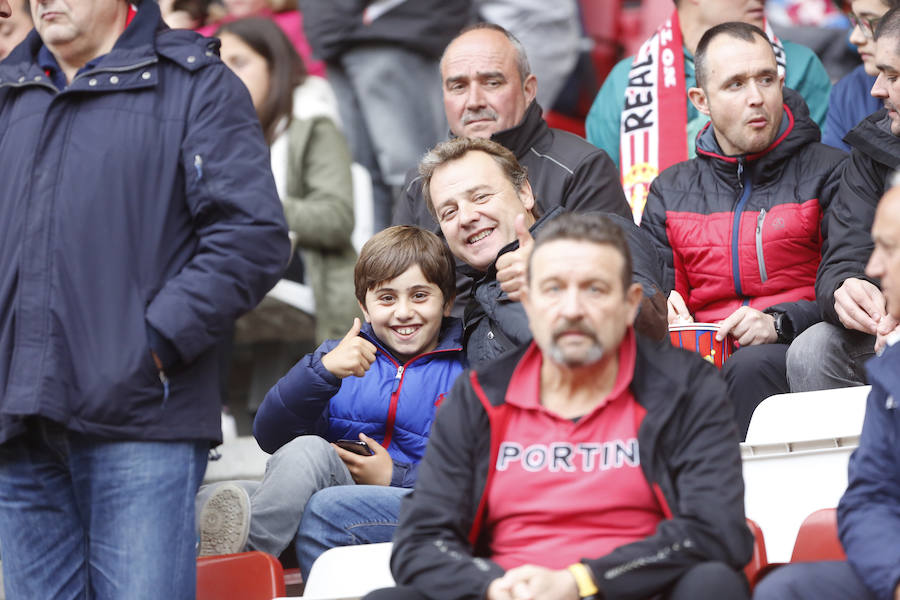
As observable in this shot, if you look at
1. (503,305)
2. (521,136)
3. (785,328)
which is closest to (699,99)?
(521,136)

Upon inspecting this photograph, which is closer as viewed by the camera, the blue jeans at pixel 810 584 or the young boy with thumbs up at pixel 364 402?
the blue jeans at pixel 810 584

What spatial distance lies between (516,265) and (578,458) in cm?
63

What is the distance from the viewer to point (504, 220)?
149 inches

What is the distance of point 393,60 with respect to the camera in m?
6.21

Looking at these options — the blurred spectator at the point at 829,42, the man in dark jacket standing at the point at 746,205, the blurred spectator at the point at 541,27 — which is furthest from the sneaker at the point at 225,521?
the blurred spectator at the point at 829,42

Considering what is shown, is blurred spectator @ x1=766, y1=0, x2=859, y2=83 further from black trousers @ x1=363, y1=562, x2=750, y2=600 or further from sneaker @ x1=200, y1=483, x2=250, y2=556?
black trousers @ x1=363, y1=562, x2=750, y2=600

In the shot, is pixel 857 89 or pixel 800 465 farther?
pixel 857 89

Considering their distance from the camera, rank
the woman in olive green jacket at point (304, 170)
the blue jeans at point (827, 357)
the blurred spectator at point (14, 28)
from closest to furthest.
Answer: the blue jeans at point (827, 357) < the blurred spectator at point (14, 28) < the woman in olive green jacket at point (304, 170)

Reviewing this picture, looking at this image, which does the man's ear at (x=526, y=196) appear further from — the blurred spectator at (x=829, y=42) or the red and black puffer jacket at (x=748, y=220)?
the blurred spectator at (x=829, y=42)

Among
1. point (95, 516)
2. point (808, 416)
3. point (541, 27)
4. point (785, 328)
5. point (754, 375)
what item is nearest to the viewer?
point (95, 516)

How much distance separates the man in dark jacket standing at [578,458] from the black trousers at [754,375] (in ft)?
4.29

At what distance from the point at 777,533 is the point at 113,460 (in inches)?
64.6

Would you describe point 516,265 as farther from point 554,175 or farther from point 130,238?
point 554,175

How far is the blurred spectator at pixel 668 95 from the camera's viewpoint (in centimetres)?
511
